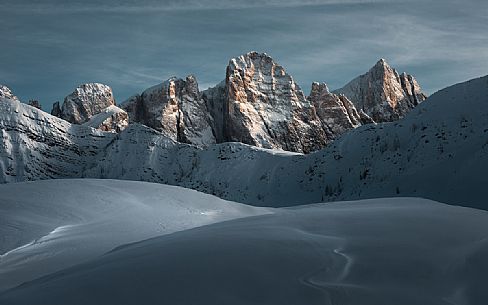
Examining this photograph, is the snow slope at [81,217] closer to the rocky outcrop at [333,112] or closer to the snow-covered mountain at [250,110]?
the snow-covered mountain at [250,110]

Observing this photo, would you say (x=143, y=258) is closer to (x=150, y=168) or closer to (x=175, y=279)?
(x=175, y=279)

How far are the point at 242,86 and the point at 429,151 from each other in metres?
62.1

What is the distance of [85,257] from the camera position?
4566 mm

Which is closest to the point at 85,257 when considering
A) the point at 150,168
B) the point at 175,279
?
the point at 175,279

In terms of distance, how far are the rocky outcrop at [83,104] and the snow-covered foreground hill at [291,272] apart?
86026mm

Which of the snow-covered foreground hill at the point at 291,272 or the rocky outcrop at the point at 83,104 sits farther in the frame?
the rocky outcrop at the point at 83,104

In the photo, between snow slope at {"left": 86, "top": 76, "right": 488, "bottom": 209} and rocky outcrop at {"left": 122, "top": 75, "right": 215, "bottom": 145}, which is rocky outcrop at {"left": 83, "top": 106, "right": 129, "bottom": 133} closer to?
rocky outcrop at {"left": 122, "top": 75, "right": 215, "bottom": 145}

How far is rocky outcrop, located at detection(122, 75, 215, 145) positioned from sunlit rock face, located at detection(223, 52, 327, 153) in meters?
4.74

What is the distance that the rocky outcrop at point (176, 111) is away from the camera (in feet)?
251

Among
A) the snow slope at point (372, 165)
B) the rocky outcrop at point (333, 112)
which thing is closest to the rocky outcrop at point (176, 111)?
the rocky outcrop at point (333, 112)

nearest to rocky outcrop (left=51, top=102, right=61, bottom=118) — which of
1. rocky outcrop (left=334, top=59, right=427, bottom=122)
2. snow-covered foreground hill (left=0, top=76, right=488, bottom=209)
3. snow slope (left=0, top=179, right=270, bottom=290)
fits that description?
snow-covered foreground hill (left=0, top=76, right=488, bottom=209)

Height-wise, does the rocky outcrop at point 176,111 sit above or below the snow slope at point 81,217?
above

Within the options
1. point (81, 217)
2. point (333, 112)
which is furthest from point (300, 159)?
point (333, 112)

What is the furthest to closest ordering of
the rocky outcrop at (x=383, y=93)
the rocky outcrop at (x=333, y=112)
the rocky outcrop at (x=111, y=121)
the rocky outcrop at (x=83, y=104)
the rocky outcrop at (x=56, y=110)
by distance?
the rocky outcrop at (x=383, y=93), the rocky outcrop at (x=56, y=110), the rocky outcrop at (x=83, y=104), the rocky outcrop at (x=333, y=112), the rocky outcrop at (x=111, y=121)
